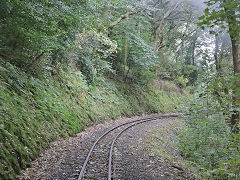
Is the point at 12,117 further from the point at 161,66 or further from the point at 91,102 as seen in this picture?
the point at 161,66

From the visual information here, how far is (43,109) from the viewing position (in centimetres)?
927

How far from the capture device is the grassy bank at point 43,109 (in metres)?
5.97

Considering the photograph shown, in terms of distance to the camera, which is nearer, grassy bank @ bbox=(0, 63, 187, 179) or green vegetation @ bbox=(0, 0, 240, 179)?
green vegetation @ bbox=(0, 0, 240, 179)

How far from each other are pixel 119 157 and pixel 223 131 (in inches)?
162

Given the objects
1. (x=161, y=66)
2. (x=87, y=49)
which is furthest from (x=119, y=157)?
(x=161, y=66)

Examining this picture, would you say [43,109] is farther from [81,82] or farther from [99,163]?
[81,82]

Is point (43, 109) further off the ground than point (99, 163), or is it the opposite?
point (43, 109)

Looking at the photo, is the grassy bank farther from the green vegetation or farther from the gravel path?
the gravel path

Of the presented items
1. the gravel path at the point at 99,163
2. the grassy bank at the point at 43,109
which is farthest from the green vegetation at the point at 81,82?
the gravel path at the point at 99,163

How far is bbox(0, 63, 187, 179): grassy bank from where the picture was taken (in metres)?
5.97

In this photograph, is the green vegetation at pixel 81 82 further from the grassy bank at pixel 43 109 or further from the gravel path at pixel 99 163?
the gravel path at pixel 99 163

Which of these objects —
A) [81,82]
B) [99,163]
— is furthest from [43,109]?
[81,82]

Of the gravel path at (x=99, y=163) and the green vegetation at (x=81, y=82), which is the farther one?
the gravel path at (x=99, y=163)

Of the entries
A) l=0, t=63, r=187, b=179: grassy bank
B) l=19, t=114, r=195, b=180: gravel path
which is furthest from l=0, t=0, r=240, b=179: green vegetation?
l=19, t=114, r=195, b=180: gravel path
